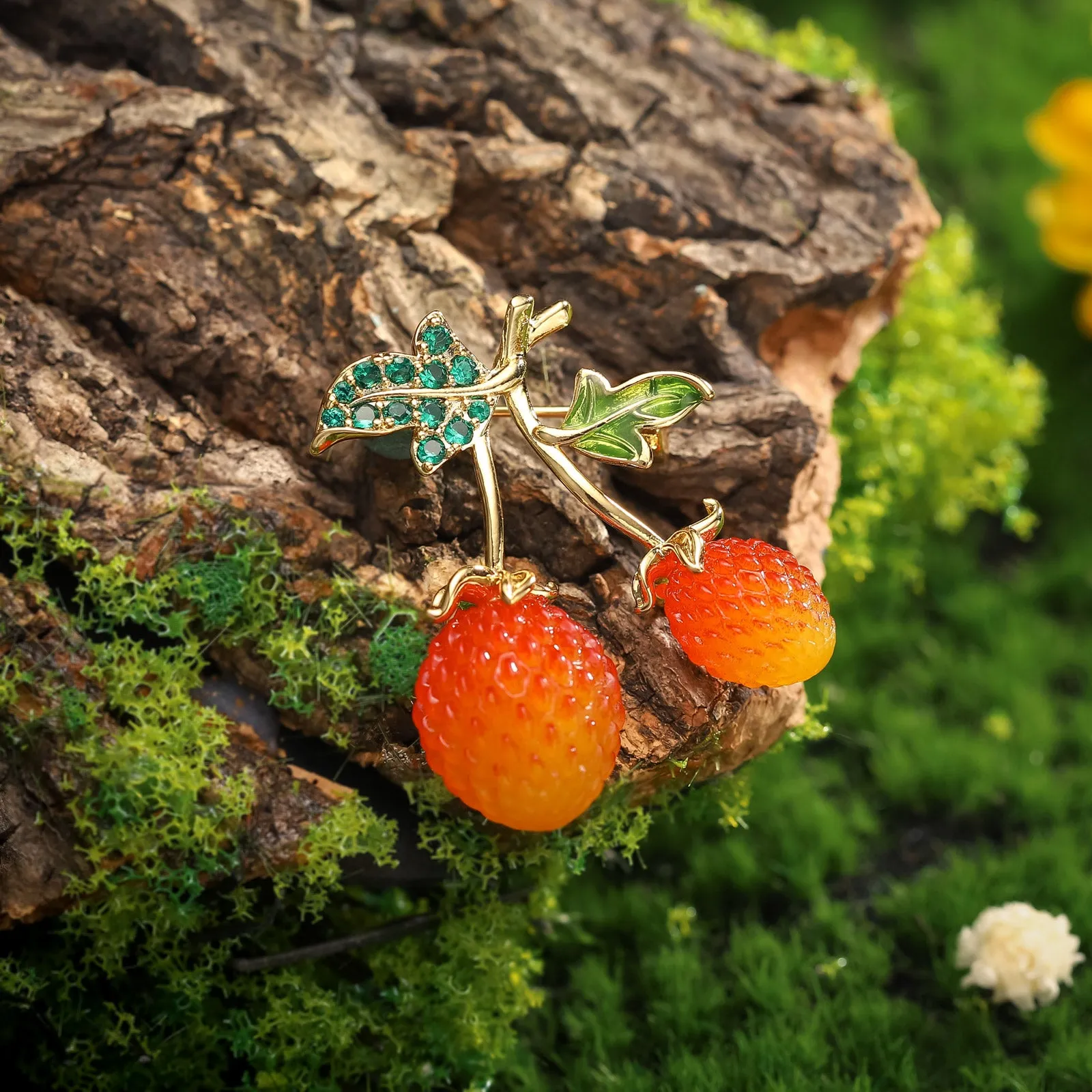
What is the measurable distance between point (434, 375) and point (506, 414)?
0.14 metres

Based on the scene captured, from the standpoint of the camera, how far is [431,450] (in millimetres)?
1871

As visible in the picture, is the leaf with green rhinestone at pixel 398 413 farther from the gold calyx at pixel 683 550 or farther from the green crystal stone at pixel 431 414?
the gold calyx at pixel 683 550

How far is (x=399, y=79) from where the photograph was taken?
7.77 feet

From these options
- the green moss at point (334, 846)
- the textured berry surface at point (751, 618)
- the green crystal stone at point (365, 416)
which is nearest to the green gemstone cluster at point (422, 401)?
the green crystal stone at point (365, 416)

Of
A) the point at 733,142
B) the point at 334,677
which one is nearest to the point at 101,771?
the point at 334,677

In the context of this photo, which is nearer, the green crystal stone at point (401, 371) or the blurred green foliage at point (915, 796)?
the green crystal stone at point (401, 371)

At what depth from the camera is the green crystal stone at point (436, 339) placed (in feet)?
6.21

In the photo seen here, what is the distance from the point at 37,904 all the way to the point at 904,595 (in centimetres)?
229

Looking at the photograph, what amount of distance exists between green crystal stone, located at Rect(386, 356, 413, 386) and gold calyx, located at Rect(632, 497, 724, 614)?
1.62 feet

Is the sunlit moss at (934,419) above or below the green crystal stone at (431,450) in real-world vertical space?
below

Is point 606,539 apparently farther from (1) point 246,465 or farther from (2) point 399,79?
(2) point 399,79

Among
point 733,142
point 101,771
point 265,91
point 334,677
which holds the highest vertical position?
point 733,142

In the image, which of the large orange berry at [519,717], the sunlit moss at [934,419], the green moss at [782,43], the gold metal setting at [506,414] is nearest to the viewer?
the large orange berry at [519,717]

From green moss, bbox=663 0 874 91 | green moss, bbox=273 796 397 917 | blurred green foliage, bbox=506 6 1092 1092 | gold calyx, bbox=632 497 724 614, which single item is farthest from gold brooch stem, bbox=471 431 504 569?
green moss, bbox=663 0 874 91
